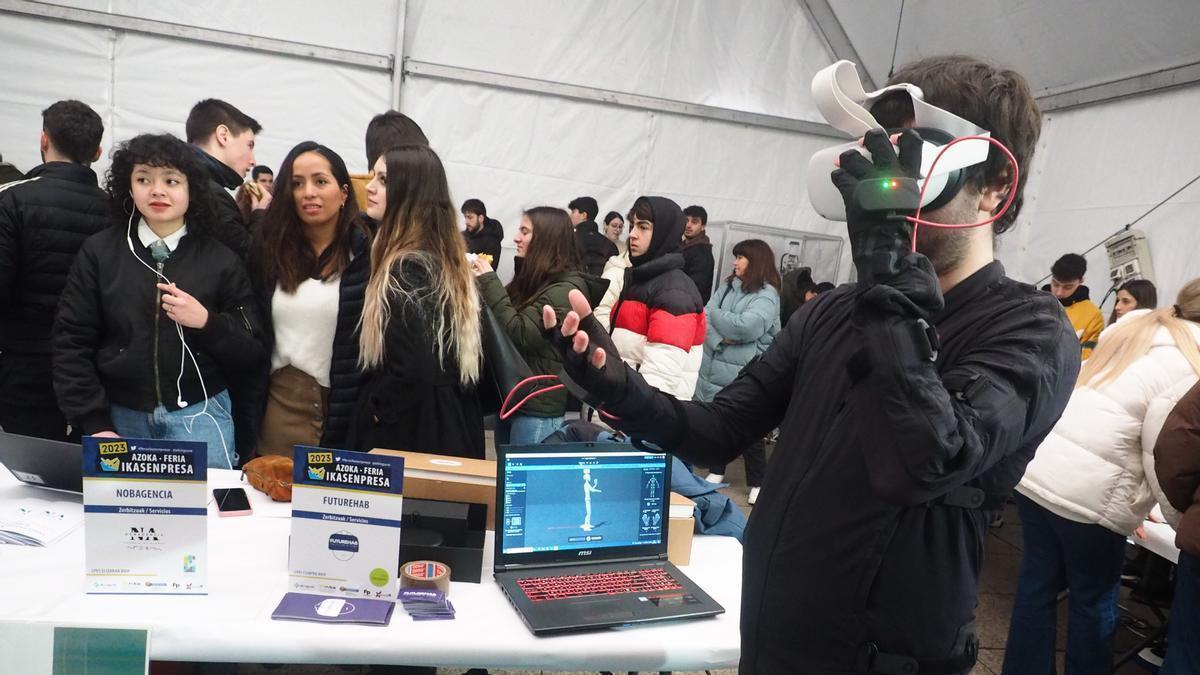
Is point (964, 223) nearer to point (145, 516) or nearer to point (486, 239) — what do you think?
point (145, 516)

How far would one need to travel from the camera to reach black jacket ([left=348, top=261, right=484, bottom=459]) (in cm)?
195

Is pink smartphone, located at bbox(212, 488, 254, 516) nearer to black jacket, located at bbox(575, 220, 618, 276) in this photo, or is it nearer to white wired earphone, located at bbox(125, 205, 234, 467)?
white wired earphone, located at bbox(125, 205, 234, 467)

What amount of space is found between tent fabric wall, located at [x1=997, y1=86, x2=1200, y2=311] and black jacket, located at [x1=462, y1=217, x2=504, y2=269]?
4.11m

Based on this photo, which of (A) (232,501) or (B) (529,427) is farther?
(B) (529,427)

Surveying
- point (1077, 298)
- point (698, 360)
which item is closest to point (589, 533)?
point (698, 360)

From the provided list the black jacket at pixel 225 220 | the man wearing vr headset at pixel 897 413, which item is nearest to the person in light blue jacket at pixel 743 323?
the black jacket at pixel 225 220

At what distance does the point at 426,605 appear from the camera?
4.20 ft

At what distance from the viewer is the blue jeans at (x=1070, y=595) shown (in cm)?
216

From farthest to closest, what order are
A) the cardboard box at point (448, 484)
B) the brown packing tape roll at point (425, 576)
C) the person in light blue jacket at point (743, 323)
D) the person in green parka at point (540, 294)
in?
1. the person in light blue jacket at point (743, 323)
2. the person in green parka at point (540, 294)
3. the cardboard box at point (448, 484)
4. the brown packing tape roll at point (425, 576)

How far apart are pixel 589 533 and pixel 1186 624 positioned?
1.64 m

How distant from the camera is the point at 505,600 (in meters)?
1.37

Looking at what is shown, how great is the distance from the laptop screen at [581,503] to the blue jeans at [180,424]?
1.08 meters

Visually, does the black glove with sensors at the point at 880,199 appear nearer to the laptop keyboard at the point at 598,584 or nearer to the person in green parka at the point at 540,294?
the laptop keyboard at the point at 598,584

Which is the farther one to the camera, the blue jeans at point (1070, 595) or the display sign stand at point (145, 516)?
→ the blue jeans at point (1070, 595)
